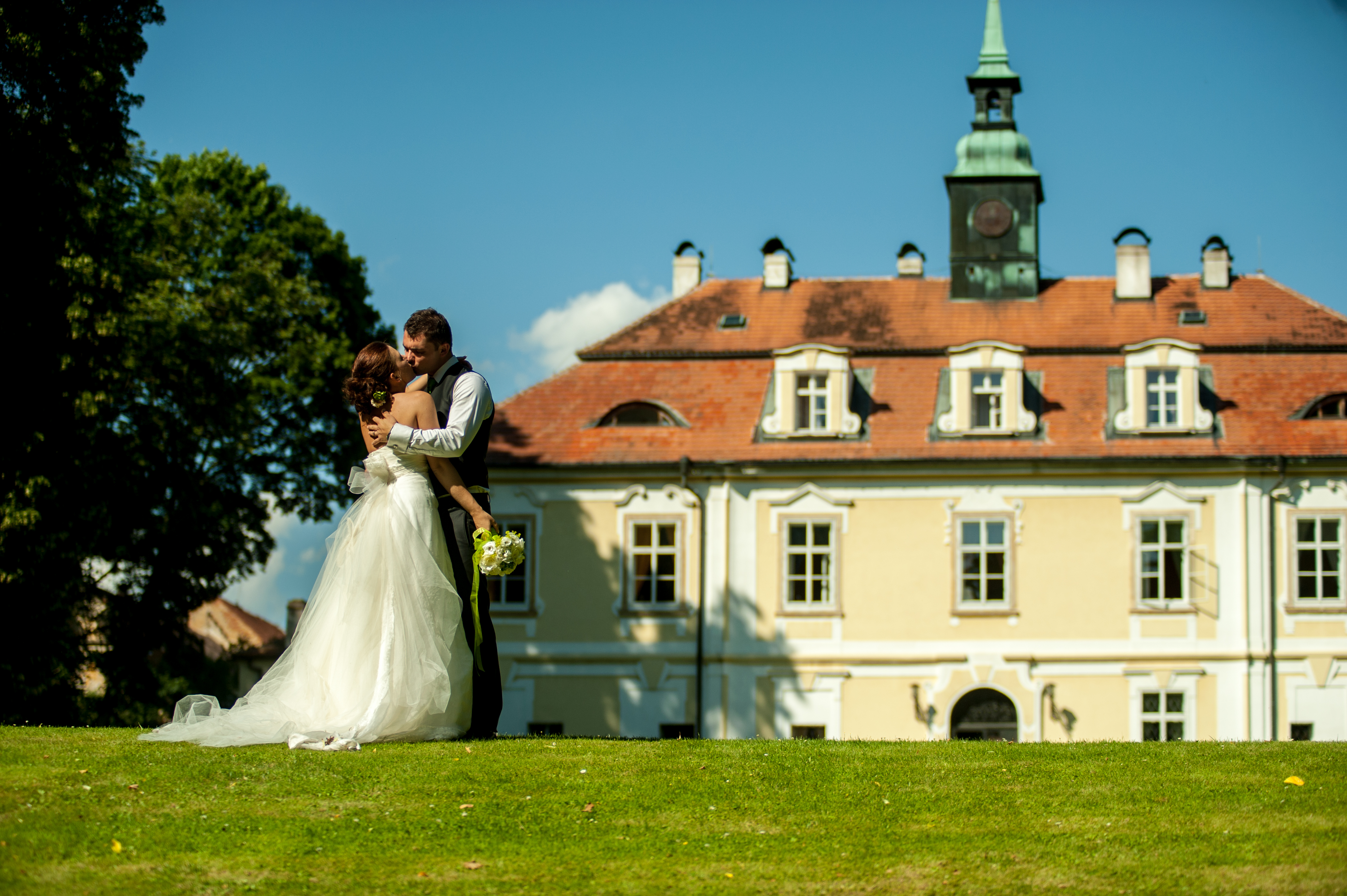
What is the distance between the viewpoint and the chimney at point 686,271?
32.7 meters

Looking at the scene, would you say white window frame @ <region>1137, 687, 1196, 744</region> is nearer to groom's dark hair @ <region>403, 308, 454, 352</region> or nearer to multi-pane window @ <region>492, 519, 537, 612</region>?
multi-pane window @ <region>492, 519, 537, 612</region>

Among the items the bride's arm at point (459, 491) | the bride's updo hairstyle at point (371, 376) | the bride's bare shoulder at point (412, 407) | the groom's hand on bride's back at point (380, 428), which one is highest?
the bride's updo hairstyle at point (371, 376)

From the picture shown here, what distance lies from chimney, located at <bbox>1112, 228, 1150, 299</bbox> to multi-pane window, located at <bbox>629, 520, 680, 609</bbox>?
10.9 meters

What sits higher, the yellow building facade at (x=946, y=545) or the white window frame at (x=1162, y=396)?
the white window frame at (x=1162, y=396)

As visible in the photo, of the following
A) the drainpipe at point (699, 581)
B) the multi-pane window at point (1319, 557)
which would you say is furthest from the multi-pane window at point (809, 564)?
the multi-pane window at point (1319, 557)

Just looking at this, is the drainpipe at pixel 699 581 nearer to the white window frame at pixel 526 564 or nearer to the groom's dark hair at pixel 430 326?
the white window frame at pixel 526 564

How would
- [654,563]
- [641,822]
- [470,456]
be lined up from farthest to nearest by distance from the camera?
[654,563], [470,456], [641,822]

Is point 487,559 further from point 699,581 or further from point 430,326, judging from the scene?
point 699,581

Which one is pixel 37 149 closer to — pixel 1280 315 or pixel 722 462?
pixel 722 462

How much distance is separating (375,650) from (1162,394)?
825 inches

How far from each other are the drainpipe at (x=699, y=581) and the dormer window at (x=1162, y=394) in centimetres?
788

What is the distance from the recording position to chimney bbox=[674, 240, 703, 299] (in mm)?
32656

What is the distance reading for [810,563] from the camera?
2672 cm

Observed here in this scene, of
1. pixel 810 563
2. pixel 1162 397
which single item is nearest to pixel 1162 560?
pixel 1162 397
